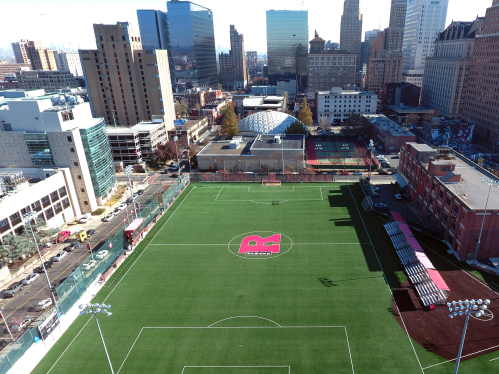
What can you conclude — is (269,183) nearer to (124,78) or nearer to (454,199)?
(454,199)

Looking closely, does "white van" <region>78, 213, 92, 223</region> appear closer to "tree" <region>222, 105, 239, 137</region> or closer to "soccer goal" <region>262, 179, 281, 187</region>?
"soccer goal" <region>262, 179, 281, 187</region>

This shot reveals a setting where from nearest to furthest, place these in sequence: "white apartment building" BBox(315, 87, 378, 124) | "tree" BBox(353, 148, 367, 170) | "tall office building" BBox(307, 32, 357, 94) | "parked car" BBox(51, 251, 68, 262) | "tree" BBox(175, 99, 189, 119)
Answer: "parked car" BBox(51, 251, 68, 262)
"tree" BBox(353, 148, 367, 170)
"white apartment building" BBox(315, 87, 378, 124)
"tree" BBox(175, 99, 189, 119)
"tall office building" BBox(307, 32, 357, 94)

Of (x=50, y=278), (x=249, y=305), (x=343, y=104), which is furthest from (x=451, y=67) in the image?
(x=50, y=278)

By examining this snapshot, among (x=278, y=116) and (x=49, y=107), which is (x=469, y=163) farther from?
(x=49, y=107)

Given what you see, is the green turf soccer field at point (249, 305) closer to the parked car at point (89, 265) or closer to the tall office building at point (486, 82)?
the parked car at point (89, 265)

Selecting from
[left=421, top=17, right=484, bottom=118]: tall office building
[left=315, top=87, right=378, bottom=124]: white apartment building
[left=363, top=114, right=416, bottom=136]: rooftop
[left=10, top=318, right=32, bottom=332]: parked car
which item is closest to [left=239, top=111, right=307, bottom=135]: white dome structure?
[left=363, top=114, right=416, bottom=136]: rooftop

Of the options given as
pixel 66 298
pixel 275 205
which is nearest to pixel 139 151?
pixel 275 205
